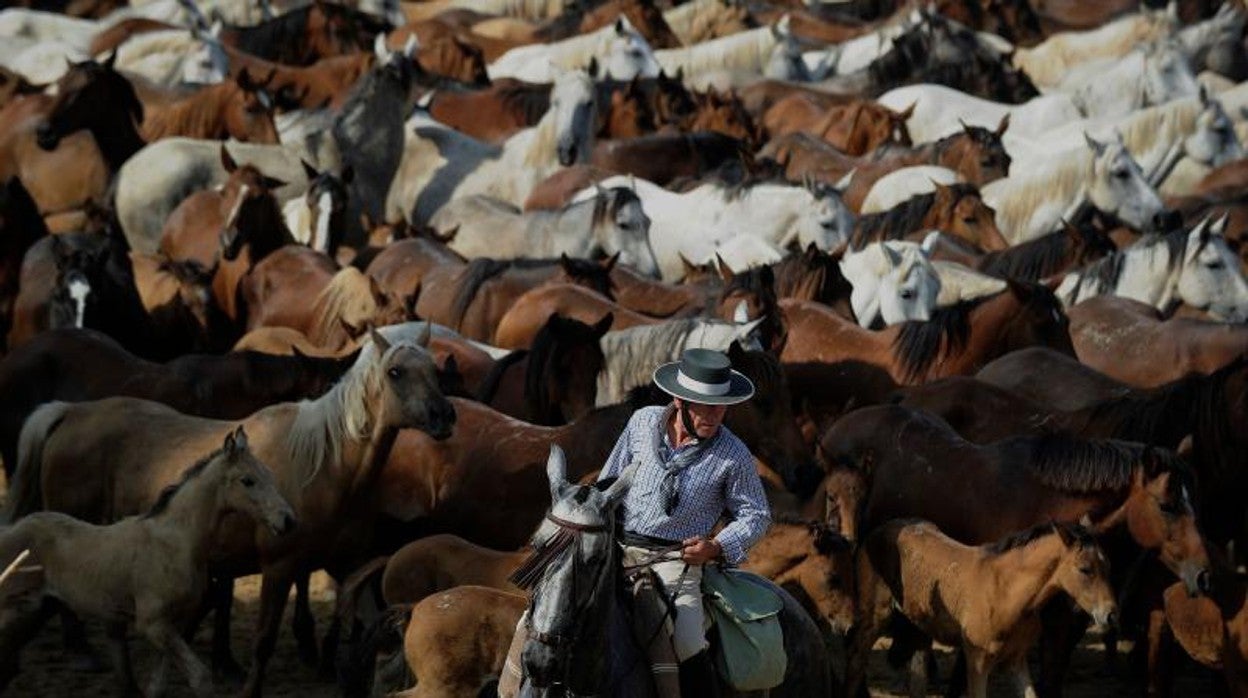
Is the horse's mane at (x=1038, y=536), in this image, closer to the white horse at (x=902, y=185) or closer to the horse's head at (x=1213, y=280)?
the horse's head at (x=1213, y=280)

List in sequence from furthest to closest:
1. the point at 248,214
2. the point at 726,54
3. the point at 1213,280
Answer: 1. the point at 726,54
2. the point at 248,214
3. the point at 1213,280

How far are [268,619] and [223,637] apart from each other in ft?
2.07

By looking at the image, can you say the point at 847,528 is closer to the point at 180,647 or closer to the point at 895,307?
the point at 180,647

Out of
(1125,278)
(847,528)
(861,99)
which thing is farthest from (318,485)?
(861,99)

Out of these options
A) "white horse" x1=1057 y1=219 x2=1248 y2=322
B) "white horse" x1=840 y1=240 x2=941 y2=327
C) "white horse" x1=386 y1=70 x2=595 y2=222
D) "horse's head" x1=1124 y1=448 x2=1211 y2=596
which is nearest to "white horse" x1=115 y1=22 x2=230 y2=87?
"white horse" x1=386 y1=70 x2=595 y2=222

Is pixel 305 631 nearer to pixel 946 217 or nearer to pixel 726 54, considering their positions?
pixel 946 217

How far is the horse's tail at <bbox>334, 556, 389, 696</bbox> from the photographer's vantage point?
7.82 metres

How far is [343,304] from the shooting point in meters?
12.7

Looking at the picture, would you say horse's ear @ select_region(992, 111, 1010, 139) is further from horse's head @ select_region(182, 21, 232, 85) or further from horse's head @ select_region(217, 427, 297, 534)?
horse's head @ select_region(217, 427, 297, 534)

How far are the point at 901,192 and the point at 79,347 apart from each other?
24.2 ft

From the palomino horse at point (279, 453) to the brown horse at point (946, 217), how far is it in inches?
239

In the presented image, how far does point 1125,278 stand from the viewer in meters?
13.6

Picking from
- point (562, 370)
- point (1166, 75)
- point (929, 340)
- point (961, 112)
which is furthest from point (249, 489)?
point (1166, 75)

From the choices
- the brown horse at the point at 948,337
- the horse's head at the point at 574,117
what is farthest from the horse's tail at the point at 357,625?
the horse's head at the point at 574,117
